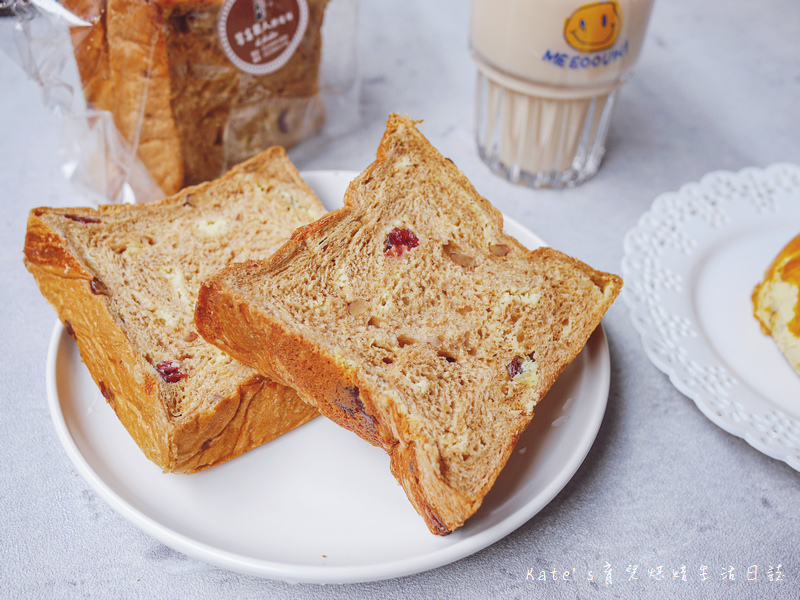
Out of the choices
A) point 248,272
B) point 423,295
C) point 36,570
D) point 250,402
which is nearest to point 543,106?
point 423,295

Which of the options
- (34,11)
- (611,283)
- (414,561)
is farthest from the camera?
(34,11)

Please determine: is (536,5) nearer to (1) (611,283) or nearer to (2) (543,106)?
(2) (543,106)

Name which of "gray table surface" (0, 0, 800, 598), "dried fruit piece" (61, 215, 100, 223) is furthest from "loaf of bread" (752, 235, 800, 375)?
"dried fruit piece" (61, 215, 100, 223)

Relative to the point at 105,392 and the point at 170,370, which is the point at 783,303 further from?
the point at 105,392

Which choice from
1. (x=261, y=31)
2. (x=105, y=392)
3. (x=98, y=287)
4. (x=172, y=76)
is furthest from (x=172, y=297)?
(x=261, y=31)

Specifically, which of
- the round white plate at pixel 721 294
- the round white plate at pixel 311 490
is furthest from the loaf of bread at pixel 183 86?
the round white plate at pixel 721 294

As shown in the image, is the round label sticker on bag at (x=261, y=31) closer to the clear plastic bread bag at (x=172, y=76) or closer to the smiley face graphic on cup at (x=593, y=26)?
the clear plastic bread bag at (x=172, y=76)
